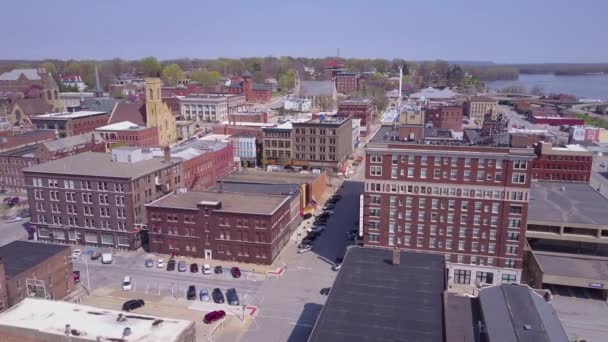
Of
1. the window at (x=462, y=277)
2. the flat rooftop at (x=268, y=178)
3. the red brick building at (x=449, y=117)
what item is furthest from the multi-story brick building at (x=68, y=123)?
the window at (x=462, y=277)

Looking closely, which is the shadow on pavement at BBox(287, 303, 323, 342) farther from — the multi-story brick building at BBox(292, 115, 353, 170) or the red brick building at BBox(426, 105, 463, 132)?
the red brick building at BBox(426, 105, 463, 132)

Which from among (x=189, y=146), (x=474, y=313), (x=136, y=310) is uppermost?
(x=189, y=146)

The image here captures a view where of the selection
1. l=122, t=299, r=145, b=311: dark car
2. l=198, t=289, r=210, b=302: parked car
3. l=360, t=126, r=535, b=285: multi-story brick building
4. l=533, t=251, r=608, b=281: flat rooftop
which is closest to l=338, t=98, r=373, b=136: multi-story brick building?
l=360, t=126, r=535, b=285: multi-story brick building

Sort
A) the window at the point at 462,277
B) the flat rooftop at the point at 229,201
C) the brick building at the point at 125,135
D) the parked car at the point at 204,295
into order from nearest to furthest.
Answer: the parked car at the point at 204,295
the window at the point at 462,277
the flat rooftop at the point at 229,201
the brick building at the point at 125,135

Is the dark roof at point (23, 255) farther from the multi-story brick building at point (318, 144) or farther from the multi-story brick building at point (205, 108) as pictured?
the multi-story brick building at point (205, 108)

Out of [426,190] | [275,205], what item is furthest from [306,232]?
[426,190]

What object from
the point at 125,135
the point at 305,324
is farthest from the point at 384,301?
the point at 125,135

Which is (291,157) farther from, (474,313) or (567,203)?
(474,313)
